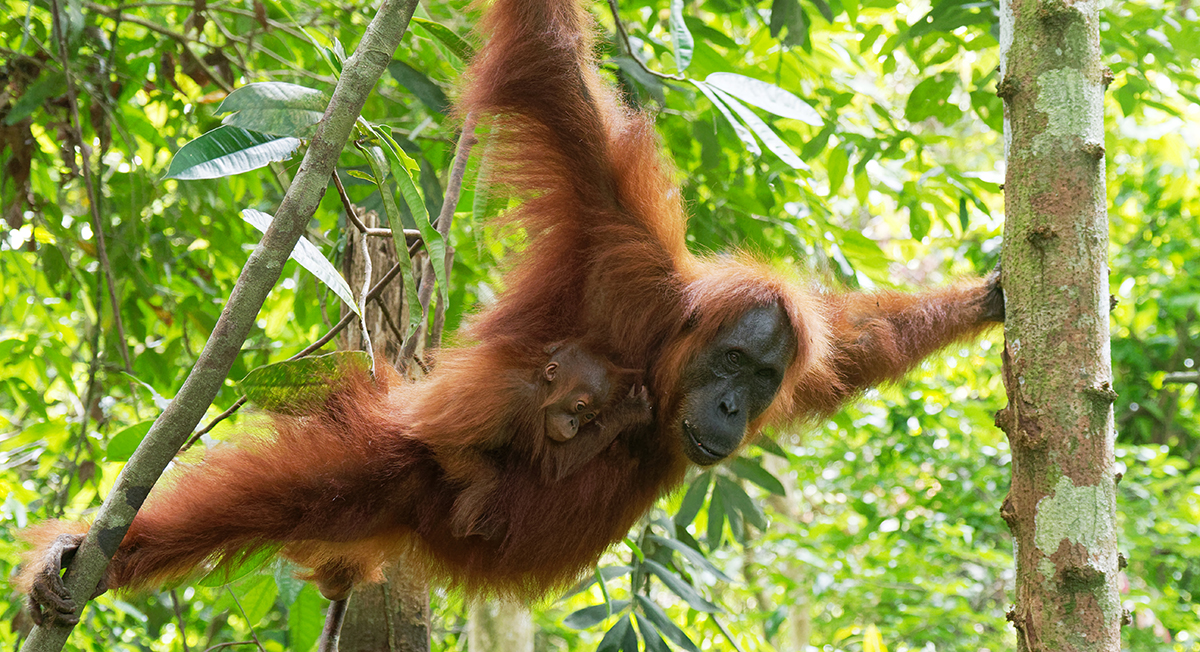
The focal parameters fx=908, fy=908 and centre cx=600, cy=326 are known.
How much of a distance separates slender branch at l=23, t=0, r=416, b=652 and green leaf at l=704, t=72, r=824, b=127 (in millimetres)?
1026

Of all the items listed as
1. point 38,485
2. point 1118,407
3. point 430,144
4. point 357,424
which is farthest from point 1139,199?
point 38,485

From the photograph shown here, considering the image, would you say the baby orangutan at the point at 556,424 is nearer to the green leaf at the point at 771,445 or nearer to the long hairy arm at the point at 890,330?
the long hairy arm at the point at 890,330

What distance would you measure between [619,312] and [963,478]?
5.33 meters

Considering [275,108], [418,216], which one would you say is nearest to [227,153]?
[275,108]

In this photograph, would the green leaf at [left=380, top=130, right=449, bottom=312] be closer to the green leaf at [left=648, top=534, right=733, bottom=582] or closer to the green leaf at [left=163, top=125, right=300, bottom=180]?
the green leaf at [left=163, top=125, right=300, bottom=180]

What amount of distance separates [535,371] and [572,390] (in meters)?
0.11

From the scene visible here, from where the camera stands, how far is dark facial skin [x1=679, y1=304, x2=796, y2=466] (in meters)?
2.29

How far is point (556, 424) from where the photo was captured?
226 centimetres

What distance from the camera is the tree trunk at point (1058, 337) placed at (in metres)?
1.92

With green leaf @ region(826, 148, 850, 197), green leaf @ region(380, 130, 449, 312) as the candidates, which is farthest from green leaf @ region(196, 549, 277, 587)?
green leaf @ region(826, 148, 850, 197)

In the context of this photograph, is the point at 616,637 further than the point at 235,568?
Yes

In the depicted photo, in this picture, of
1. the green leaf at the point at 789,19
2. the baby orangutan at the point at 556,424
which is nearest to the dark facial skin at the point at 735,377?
the baby orangutan at the point at 556,424

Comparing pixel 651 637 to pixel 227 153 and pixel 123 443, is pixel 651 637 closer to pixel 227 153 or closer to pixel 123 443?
pixel 123 443

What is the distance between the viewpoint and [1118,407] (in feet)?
25.8
